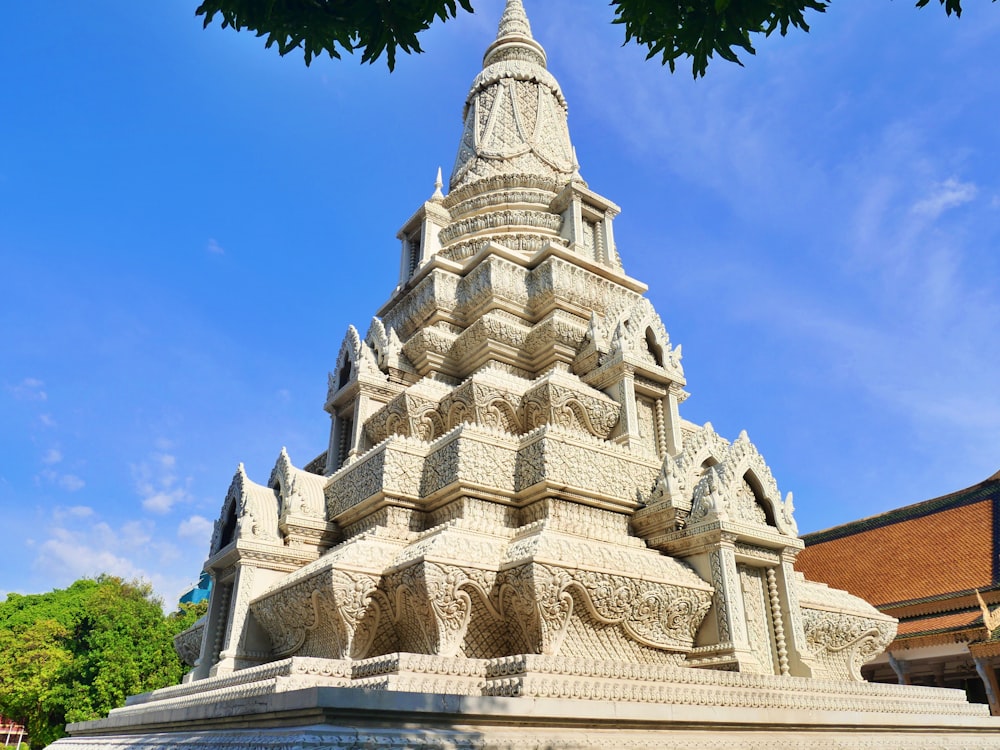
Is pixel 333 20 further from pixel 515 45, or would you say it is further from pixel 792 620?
pixel 515 45

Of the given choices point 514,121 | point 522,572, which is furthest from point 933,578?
point 514,121

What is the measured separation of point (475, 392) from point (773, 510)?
4.52 metres

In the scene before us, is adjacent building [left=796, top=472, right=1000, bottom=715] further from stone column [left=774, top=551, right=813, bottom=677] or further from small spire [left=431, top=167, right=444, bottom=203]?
small spire [left=431, top=167, right=444, bottom=203]

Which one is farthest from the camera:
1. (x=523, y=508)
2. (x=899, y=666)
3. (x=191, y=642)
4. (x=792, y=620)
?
(x=899, y=666)

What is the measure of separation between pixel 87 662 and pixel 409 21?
25326mm

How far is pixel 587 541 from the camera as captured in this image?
9.21 m

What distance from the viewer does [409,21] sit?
475cm

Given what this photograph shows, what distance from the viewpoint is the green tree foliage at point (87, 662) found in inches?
907

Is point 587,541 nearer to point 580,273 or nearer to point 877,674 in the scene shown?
point 580,273

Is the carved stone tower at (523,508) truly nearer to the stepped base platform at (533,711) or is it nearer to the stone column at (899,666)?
the stepped base platform at (533,711)

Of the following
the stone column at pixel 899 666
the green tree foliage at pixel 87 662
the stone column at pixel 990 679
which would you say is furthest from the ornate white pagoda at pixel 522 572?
the green tree foliage at pixel 87 662

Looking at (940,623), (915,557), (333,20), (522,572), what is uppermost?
(915,557)

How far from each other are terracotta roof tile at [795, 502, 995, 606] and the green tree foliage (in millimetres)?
19900

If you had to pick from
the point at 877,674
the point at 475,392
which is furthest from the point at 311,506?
the point at 877,674
